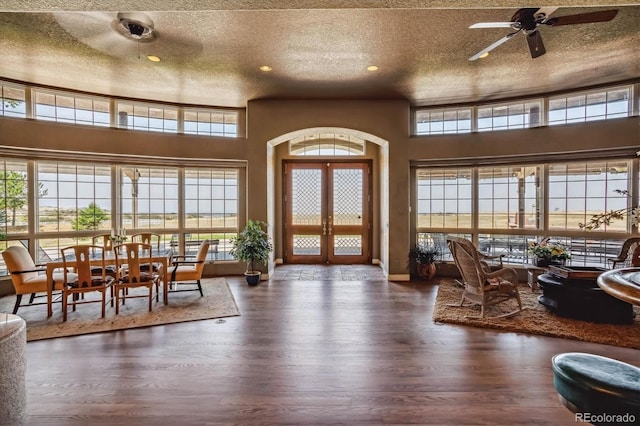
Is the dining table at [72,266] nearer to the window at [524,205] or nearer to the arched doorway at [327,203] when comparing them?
the arched doorway at [327,203]

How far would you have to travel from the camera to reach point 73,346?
3.13 m

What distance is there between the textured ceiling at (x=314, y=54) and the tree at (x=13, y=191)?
161 cm

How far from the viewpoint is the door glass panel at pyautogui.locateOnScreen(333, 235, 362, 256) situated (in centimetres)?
739

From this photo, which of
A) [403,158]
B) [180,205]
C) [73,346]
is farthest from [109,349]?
[403,158]

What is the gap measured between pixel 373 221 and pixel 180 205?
441 centimetres

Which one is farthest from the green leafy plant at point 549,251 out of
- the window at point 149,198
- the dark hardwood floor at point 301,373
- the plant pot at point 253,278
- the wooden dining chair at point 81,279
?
the window at point 149,198

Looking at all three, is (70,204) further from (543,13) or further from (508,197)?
(508,197)

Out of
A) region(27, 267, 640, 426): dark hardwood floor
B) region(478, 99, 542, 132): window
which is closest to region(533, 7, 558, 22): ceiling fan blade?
region(27, 267, 640, 426): dark hardwood floor

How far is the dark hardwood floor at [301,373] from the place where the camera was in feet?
7.04

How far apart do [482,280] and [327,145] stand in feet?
15.2

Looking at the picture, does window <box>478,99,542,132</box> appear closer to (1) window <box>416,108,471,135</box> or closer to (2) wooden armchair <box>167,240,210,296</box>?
(1) window <box>416,108,471,135</box>

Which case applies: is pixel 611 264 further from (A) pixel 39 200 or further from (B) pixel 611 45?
(A) pixel 39 200

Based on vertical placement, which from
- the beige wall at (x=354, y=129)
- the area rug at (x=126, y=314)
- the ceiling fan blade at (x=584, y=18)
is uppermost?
the ceiling fan blade at (x=584, y=18)

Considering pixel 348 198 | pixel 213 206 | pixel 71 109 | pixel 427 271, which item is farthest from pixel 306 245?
pixel 71 109
